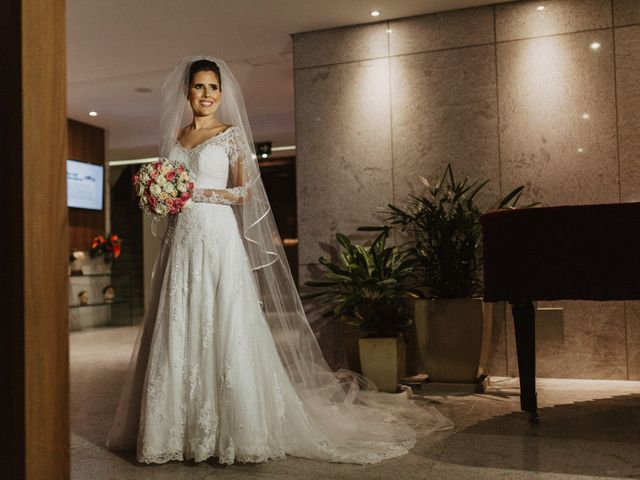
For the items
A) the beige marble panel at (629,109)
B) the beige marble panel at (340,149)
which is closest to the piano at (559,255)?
the beige marble panel at (629,109)

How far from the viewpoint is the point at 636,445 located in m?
2.78

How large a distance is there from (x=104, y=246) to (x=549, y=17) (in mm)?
7099

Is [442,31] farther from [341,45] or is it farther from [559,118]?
[559,118]

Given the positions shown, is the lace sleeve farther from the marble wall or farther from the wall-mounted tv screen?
the wall-mounted tv screen

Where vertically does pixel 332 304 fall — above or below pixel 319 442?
above

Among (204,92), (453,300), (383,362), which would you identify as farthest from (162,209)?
(453,300)

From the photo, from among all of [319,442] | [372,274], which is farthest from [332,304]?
[319,442]

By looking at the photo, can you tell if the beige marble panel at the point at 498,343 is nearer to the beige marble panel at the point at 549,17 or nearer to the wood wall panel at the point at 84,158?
the beige marble panel at the point at 549,17

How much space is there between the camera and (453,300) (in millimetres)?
4258

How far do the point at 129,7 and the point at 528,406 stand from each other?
4082mm

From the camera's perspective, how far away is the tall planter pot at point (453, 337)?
4234 millimetres

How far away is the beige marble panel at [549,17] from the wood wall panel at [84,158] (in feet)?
21.0

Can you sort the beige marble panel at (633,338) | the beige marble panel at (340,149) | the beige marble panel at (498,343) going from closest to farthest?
the beige marble panel at (633,338) → the beige marble panel at (498,343) → the beige marble panel at (340,149)

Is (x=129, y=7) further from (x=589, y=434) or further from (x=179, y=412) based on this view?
(x=589, y=434)
